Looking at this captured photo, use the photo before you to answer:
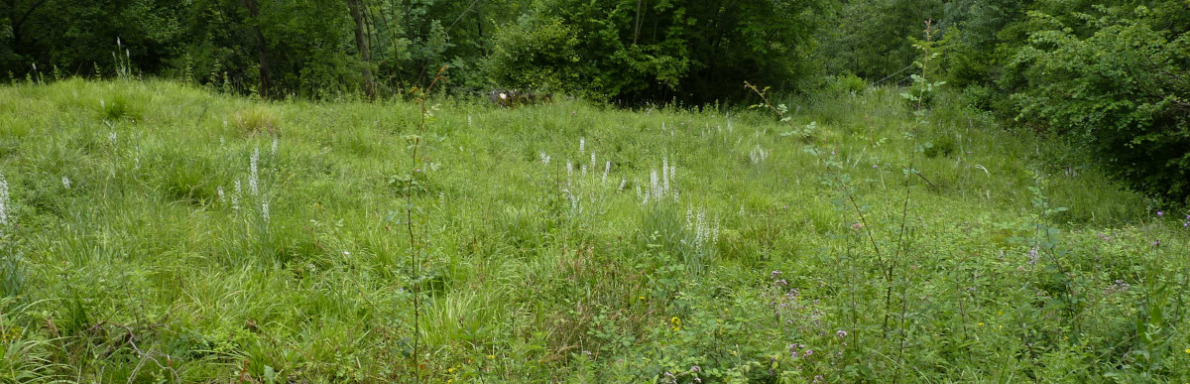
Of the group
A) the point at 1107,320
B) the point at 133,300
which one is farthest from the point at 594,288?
the point at 1107,320

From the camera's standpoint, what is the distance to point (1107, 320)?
2.59 meters

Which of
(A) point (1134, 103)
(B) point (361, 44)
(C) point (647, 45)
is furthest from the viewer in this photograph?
(C) point (647, 45)

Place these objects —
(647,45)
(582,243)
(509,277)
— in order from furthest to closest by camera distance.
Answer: (647,45)
(582,243)
(509,277)

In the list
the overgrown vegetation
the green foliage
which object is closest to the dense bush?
the overgrown vegetation

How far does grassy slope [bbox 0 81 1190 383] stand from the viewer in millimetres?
2412

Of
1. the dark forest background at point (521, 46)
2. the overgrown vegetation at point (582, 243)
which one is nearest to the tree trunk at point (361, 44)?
the dark forest background at point (521, 46)

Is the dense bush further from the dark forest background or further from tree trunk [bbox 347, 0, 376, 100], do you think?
tree trunk [bbox 347, 0, 376, 100]

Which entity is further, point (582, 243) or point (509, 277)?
point (582, 243)

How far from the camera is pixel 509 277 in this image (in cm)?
346

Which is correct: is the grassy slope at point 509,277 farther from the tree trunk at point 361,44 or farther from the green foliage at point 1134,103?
the tree trunk at point 361,44

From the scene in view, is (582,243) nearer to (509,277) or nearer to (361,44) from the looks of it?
(509,277)

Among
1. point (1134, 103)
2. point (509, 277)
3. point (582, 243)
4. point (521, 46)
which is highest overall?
point (521, 46)

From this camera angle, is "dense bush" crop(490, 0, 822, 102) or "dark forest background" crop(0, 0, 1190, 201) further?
"dense bush" crop(490, 0, 822, 102)

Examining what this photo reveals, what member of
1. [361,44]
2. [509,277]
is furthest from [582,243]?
[361,44]
